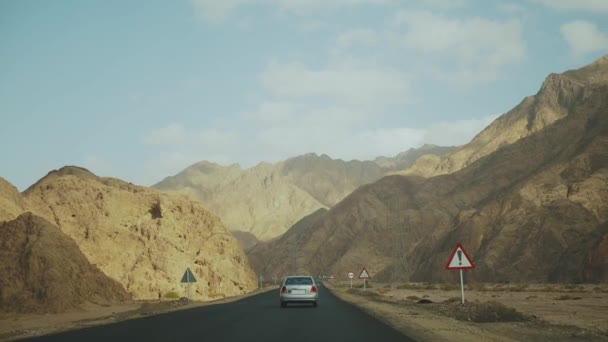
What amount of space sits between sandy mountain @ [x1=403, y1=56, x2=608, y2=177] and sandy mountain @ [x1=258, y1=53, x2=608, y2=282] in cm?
33

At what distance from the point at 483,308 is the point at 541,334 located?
21.1 feet

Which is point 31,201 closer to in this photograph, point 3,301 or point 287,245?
point 3,301

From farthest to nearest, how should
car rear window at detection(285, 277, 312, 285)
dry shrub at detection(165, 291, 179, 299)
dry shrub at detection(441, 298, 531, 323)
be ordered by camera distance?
dry shrub at detection(165, 291, 179, 299) → car rear window at detection(285, 277, 312, 285) → dry shrub at detection(441, 298, 531, 323)

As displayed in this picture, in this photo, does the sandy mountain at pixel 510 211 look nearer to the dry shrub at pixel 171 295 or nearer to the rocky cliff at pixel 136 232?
the rocky cliff at pixel 136 232

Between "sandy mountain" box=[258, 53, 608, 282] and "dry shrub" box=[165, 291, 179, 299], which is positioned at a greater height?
"sandy mountain" box=[258, 53, 608, 282]

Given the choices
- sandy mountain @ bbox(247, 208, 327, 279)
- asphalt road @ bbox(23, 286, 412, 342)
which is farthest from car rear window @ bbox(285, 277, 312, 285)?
sandy mountain @ bbox(247, 208, 327, 279)

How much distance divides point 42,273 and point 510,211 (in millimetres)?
73196

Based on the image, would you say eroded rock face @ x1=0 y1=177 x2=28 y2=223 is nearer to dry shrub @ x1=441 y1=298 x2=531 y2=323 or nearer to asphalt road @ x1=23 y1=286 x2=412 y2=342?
asphalt road @ x1=23 y1=286 x2=412 y2=342

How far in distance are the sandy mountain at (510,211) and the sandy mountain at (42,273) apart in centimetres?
5473

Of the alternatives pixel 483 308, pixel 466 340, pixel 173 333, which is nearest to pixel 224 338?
pixel 173 333

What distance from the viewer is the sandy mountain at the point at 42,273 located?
3869cm

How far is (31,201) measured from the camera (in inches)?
2596

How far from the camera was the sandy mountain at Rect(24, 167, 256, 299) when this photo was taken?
64.6m

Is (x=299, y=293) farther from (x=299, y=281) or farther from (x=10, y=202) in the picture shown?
(x=10, y=202)
